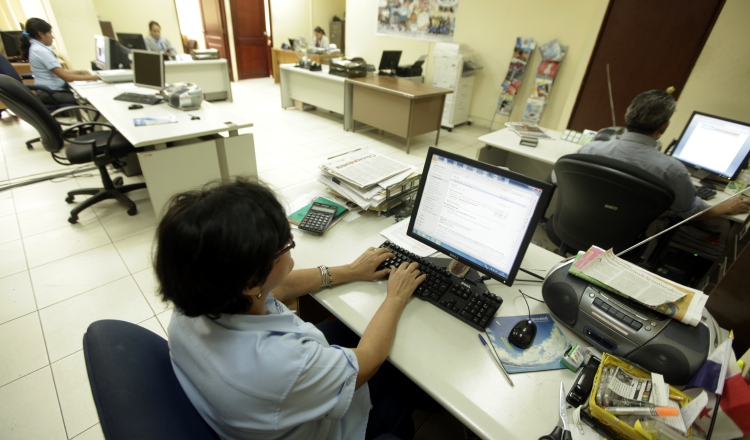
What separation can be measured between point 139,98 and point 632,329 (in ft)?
13.2

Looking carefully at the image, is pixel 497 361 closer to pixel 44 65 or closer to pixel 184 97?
pixel 184 97

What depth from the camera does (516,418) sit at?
2.56 feet

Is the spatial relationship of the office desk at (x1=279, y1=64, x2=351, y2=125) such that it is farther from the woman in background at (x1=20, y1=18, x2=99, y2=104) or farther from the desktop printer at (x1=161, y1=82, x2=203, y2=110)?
the woman in background at (x1=20, y1=18, x2=99, y2=104)

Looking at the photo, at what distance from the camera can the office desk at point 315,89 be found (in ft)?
16.9

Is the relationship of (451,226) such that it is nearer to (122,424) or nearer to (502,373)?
(502,373)

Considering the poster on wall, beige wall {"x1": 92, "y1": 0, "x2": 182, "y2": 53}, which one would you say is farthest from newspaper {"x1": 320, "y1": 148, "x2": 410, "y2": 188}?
beige wall {"x1": 92, "y1": 0, "x2": 182, "y2": 53}

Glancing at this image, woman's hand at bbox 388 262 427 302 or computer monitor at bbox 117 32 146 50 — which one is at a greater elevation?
computer monitor at bbox 117 32 146 50

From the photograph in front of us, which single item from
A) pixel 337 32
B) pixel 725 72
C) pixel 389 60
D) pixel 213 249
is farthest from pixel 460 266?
pixel 337 32

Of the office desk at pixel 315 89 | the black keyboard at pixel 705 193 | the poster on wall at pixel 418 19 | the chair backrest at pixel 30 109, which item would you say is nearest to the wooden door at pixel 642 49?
the poster on wall at pixel 418 19

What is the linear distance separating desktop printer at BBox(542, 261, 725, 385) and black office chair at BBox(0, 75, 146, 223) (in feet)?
10.5

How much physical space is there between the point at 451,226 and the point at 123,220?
9.62 feet

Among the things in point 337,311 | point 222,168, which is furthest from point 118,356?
point 222,168

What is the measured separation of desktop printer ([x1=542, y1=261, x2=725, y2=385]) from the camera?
2.62ft

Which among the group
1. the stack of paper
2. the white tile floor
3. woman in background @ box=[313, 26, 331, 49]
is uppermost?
woman in background @ box=[313, 26, 331, 49]
